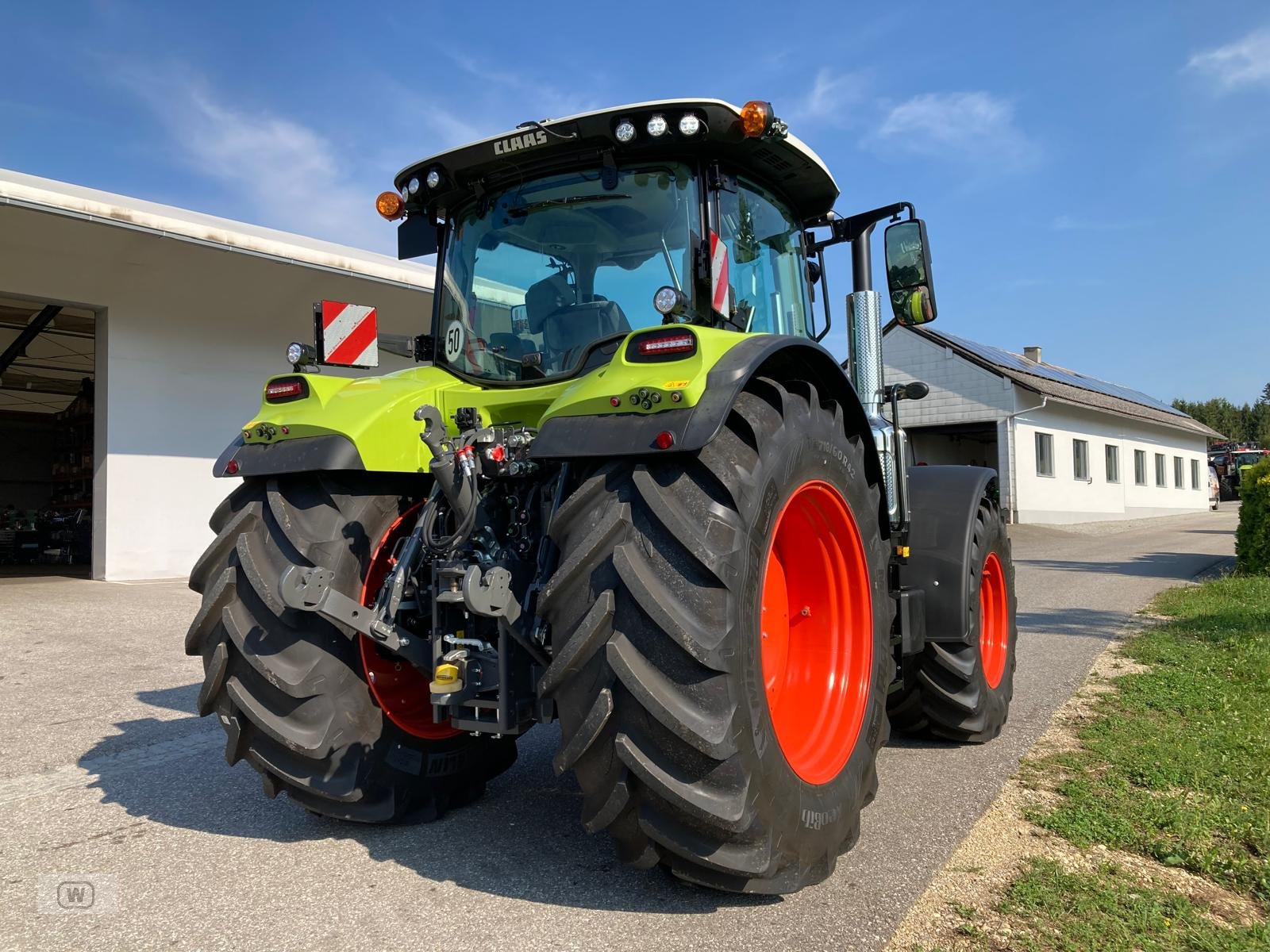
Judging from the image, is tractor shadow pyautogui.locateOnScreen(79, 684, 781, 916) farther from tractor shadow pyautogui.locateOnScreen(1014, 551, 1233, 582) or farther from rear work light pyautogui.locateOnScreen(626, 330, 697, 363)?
tractor shadow pyautogui.locateOnScreen(1014, 551, 1233, 582)

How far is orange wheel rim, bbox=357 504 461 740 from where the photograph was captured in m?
3.08

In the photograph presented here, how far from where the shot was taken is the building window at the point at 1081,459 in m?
25.9

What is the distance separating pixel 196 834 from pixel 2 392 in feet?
69.6

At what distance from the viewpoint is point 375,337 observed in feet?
14.3

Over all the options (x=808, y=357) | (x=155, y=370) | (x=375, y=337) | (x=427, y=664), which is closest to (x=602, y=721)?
(x=427, y=664)

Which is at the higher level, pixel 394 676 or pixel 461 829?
pixel 394 676

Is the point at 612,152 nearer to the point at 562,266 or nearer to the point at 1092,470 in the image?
the point at 562,266

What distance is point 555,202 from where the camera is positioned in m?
3.35

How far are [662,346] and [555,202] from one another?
1117 millimetres

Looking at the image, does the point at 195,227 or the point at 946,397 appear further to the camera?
the point at 946,397

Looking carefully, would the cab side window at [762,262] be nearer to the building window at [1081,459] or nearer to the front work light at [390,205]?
the front work light at [390,205]

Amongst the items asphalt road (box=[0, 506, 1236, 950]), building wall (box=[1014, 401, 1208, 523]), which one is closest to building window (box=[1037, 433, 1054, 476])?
building wall (box=[1014, 401, 1208, 523])

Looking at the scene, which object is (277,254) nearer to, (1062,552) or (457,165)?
(457,165)

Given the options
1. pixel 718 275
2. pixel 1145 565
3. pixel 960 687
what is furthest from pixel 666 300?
pixel 1145 565
